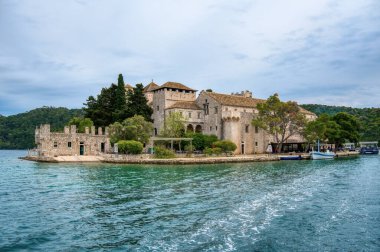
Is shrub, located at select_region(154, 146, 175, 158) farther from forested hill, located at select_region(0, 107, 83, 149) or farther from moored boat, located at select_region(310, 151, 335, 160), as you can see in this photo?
forested hill, located at select_region(0, 107, 83, 149)

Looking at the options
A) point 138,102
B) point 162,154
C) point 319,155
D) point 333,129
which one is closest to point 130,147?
point 162,154

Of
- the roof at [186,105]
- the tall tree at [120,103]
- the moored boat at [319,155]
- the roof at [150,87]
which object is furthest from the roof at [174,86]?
the moored boat at [319,155]

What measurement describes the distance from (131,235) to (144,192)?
7715mm

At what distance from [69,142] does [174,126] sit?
1389 centimetres

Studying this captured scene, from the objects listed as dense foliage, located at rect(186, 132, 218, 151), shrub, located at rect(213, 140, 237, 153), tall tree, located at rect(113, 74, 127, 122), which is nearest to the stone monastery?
shrub, located at rect(213, 140, 237, 153)

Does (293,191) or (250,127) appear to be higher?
(250,127)

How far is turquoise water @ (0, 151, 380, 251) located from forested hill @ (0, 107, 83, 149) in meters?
95.4

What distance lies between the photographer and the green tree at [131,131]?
4403 centimetres

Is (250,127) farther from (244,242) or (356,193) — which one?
(244,242)

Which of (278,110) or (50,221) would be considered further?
(278,110)

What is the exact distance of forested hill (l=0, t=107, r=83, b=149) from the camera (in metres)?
110

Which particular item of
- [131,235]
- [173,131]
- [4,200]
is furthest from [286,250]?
[173,131]

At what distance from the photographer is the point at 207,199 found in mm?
15992

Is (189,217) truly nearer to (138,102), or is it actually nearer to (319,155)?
(319,155)
